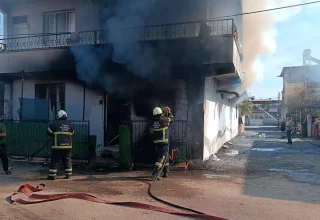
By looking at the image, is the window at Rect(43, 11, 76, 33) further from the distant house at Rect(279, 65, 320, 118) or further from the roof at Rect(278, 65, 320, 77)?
the roof at Rect(278, 65, 320, 77)

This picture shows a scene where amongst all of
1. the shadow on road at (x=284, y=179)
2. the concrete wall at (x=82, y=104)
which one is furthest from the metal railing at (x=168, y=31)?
the shadow on road at (x=284, y=179)

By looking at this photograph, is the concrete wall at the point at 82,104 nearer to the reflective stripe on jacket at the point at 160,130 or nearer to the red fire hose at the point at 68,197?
the reflective stripe on jacket at the point at 160,130

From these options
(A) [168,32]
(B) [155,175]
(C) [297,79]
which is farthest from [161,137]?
(C) [297,79]

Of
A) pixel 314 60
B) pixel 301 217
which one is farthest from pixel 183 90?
pixel 314 60

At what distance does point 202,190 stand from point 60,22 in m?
9.62

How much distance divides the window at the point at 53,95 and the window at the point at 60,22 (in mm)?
2514

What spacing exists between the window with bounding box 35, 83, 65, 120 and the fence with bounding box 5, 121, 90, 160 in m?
1.57

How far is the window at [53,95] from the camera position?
11689mm

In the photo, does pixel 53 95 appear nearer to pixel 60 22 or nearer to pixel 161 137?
pixel 60 22

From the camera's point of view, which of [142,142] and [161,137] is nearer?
[161,137]

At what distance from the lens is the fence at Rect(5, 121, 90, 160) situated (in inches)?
373

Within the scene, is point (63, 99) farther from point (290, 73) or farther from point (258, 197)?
point (290, 73)

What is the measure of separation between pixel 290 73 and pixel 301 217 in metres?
50.3

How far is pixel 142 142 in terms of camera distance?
919cm
